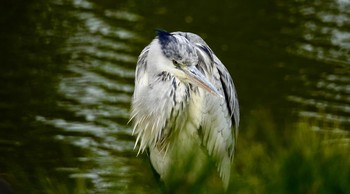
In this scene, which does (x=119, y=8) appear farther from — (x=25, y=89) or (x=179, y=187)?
(x=179, y=187)

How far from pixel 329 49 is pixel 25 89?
3.43 meters

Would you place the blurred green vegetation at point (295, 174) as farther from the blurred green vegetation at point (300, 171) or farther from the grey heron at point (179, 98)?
→ the grey heron at point (179, 98)

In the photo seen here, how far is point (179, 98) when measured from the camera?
6613 millimetres

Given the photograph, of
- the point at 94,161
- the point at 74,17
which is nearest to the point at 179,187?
the point at 94,161

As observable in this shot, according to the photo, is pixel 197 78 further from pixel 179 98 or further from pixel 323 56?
pixel 323 56

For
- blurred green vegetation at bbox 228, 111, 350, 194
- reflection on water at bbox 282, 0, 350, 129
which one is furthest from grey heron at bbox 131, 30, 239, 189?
reflection on water at bbox 282, 0, 350, 129

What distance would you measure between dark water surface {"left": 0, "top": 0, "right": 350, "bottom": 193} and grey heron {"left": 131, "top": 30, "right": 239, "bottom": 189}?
1.17m

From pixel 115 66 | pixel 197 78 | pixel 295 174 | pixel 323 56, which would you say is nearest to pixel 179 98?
pixel 197 78

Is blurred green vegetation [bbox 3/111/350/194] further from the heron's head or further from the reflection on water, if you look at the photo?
the reflection on water

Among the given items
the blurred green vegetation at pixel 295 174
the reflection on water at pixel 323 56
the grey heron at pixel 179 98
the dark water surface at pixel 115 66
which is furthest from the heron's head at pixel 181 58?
the reflection on water at pixel 323 56

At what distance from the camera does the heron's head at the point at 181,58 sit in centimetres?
634

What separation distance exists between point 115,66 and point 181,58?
480 centimetres

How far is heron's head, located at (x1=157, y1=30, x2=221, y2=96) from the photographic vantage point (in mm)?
6344

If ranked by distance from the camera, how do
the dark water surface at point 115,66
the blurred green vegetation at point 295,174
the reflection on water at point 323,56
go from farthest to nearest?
the reflection on water at point 323,56 → the dark water surface at point 115,66 → the blurred green vegetation at point 295,174
